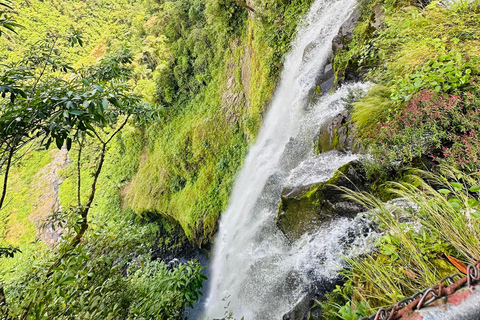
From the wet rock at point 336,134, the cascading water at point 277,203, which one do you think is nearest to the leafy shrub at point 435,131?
the wet rock at point 336,134

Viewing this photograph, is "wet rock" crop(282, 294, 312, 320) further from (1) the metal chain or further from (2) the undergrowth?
(1) the metal chain

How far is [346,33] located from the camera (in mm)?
4715

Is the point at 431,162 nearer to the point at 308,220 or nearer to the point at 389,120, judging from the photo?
the point at 389,120

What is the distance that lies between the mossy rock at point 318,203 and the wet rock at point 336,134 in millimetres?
603

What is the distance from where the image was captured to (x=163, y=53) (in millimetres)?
12047

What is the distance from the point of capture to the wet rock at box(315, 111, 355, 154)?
3783mm

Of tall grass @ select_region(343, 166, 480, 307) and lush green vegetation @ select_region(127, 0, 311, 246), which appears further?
lush green vegetation @ select_region(127, 0, 311, 246)

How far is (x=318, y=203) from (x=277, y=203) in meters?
2.22

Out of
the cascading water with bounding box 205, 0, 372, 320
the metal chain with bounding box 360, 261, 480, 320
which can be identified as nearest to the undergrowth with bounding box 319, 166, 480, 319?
the metal chain with bounding box 360, 261, 480, 320

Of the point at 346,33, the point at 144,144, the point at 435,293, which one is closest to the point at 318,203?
the point at 435,293

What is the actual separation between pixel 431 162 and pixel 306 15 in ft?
18.3

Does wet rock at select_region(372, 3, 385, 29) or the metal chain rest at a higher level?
wet rock at select_region(372, 3, 385, 29)

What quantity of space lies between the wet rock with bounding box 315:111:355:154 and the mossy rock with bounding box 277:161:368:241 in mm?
603

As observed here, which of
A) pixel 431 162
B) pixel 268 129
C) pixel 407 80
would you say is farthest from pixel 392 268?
pixel 268 129
